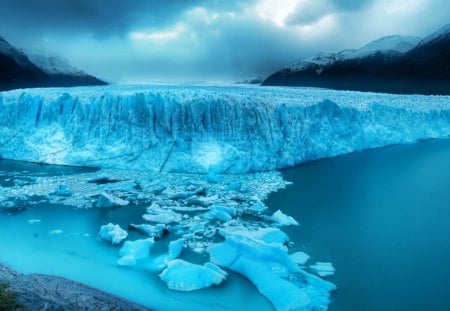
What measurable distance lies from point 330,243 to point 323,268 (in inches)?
38.8

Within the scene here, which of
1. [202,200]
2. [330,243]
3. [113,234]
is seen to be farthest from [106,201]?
[330,243]

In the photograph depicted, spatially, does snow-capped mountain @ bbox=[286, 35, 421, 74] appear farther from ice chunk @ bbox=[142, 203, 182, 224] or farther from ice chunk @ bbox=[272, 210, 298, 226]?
ice chunk @ bbox=[142, 203, 182, 224]

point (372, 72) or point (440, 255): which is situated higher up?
point (372, 72)

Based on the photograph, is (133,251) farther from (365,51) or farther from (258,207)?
(365,51)

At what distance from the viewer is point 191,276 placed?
457 cm

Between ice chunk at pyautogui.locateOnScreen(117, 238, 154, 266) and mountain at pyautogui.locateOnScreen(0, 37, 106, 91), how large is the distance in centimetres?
2817

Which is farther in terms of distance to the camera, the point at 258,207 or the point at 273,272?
the point at 258,207

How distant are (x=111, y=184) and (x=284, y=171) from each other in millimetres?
4575

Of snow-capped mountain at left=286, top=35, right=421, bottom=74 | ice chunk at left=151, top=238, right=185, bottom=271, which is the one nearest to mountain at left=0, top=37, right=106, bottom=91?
snow-capped mountain at left=286, top=35, right=421, bottom=74

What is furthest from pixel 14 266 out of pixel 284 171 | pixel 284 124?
pixel 284 124

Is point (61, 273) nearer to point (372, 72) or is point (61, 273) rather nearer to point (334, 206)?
point (334, 206)

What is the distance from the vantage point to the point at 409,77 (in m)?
38.2

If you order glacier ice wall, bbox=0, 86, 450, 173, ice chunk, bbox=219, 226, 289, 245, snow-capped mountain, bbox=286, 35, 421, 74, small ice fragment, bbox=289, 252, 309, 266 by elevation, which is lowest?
small ice fragment, bbox=289, 252, 309, 266

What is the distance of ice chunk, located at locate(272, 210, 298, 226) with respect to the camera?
654 centimetres
